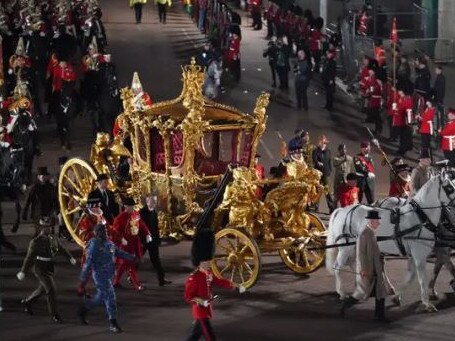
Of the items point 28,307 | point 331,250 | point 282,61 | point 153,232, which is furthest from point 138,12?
point 28,307

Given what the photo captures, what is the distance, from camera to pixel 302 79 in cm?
3619

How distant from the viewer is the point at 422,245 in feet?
65.7

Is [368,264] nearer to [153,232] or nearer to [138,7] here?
[153,232]

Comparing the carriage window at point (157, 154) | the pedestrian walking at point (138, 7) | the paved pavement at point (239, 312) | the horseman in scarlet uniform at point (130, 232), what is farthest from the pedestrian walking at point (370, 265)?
the pedestrian walking at point (138, 7)

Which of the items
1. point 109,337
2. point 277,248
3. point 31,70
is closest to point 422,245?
point 277,248

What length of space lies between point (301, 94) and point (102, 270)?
18.7 m

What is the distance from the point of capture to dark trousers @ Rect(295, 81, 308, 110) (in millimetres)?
36375

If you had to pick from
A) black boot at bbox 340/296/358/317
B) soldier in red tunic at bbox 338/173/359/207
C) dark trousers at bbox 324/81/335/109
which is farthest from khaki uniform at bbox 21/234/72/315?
dark trousers at bbox 324/81/335/109

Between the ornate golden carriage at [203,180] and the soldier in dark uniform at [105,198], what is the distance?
1.64 ft

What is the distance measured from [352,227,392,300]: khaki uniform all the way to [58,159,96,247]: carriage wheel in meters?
5.97

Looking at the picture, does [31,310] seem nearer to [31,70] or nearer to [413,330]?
[413,330]

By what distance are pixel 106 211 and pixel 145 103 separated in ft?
13.1

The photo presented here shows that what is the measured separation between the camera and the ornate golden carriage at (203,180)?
2119 cm

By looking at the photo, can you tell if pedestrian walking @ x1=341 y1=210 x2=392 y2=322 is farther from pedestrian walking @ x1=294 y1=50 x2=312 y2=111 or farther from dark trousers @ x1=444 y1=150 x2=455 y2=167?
pedestrian walking @ x1=294 y1=50 x2=312 y2=111
